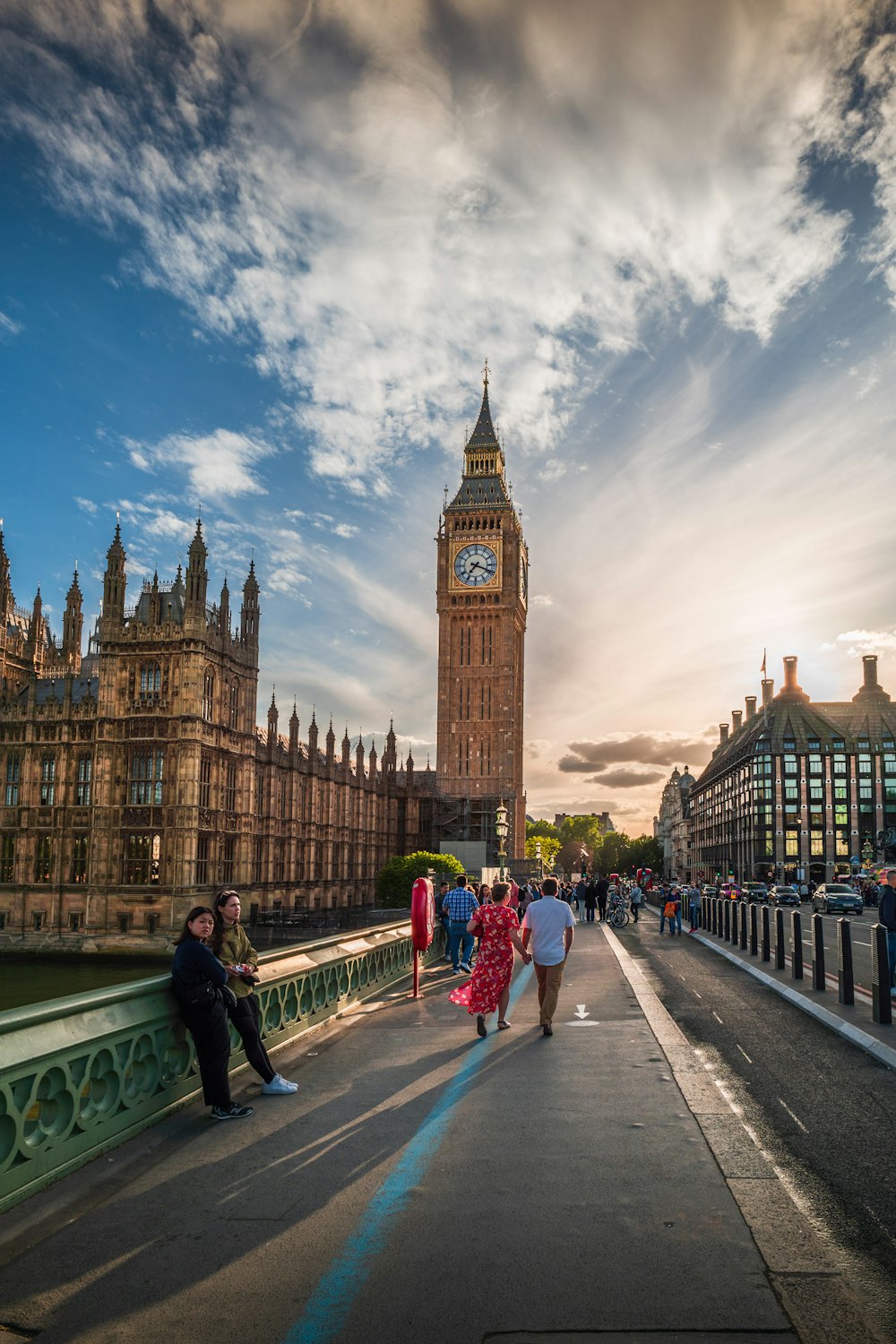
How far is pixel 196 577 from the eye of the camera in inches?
2140

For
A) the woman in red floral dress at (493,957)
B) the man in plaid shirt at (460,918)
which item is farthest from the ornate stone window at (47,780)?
the woman in red floral dress at (493,957)

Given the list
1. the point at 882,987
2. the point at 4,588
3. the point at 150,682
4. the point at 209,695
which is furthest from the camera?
the point at 4,588

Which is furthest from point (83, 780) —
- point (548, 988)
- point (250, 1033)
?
point (250, 1033)

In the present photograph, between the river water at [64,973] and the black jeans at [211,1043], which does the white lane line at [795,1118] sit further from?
the river water at [64,973]

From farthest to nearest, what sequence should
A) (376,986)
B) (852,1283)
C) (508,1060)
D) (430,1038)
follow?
(376,986), (430,1038), (508,1060), (852,1283)

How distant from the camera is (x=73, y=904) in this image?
5462 cm

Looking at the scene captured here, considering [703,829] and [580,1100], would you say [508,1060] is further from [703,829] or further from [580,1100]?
[703,829]

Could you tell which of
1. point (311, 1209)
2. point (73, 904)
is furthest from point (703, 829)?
point (311, 1209)

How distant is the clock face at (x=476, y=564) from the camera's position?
365 ft

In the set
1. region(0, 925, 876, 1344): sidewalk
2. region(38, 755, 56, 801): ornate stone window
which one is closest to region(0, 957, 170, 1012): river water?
region(38, 755, 56, 801): ornate stone window

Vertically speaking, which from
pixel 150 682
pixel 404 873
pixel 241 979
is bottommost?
pixel 404 873

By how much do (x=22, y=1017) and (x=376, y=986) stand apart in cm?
1100

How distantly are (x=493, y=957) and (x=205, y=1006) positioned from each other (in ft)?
16.9

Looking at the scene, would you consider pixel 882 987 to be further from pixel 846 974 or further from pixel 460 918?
pixel 460 918
